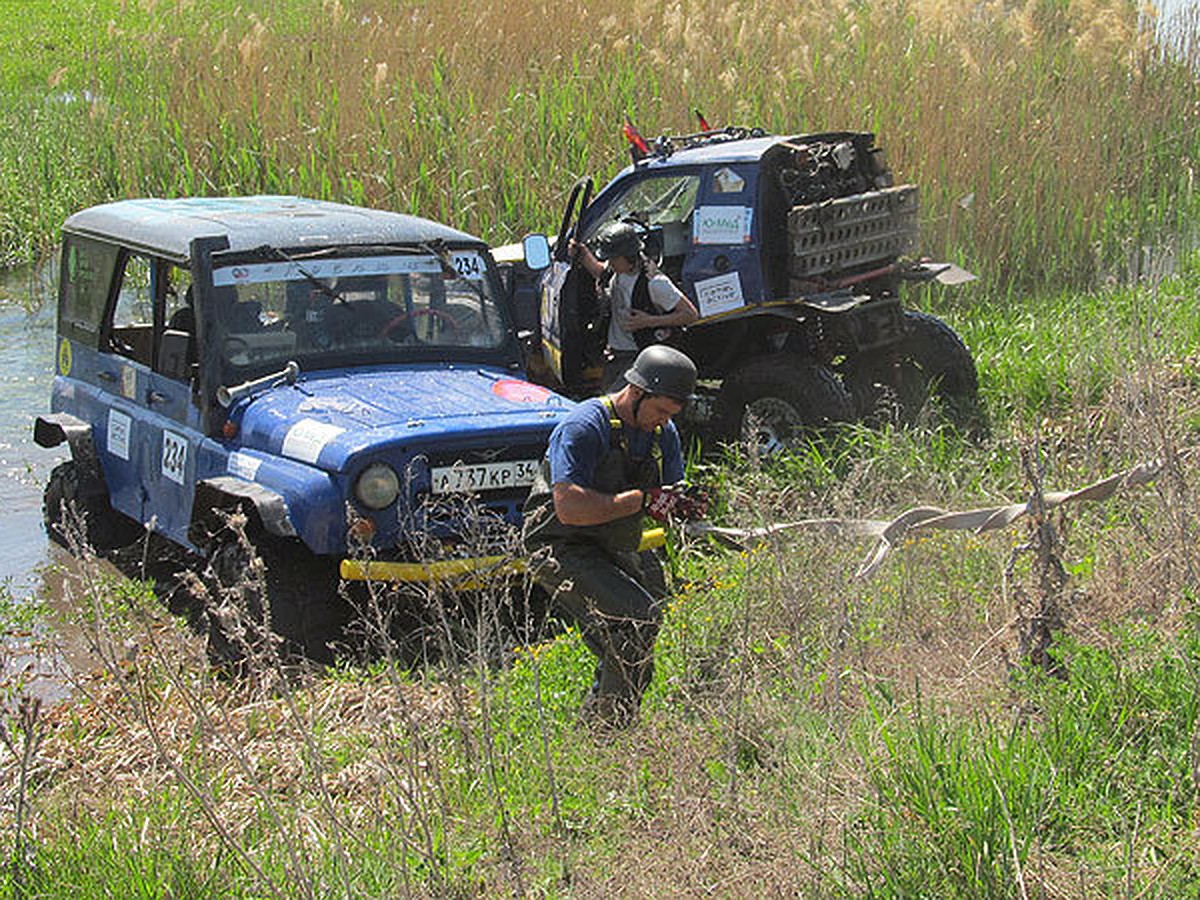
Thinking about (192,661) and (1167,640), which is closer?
(1167,640)

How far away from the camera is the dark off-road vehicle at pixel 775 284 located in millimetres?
8547

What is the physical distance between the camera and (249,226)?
23.9ft

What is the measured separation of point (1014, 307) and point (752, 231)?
3756 mm

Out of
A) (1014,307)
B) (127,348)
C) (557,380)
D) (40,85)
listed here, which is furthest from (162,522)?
(40,85)

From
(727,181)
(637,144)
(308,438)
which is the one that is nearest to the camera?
(308,438)

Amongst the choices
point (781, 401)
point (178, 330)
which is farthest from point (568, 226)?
point (178, 330)

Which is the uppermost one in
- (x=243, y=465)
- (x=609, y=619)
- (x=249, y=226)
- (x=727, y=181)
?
(x=727, y=181)

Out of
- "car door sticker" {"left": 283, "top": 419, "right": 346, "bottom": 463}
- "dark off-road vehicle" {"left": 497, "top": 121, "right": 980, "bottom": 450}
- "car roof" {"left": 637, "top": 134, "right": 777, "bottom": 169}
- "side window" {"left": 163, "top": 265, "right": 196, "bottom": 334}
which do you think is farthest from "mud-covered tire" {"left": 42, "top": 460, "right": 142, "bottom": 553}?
"car roof" {"left": 637, "top": 134, "right": 777, "bottom": 169}

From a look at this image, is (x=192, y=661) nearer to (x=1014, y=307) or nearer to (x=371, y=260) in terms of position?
(x=371, y=260)

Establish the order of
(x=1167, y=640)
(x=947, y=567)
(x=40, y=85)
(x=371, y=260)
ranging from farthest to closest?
(x=40, y=85), (x=371, y=260), (x=947, y=567), (x=1167, y=640)

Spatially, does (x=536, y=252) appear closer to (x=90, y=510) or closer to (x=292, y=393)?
(x=292, y=393)

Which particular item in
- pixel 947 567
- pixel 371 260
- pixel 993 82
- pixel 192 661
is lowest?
pixel 192 661

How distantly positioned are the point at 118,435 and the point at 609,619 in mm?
3485

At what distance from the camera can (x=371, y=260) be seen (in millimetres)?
7285
